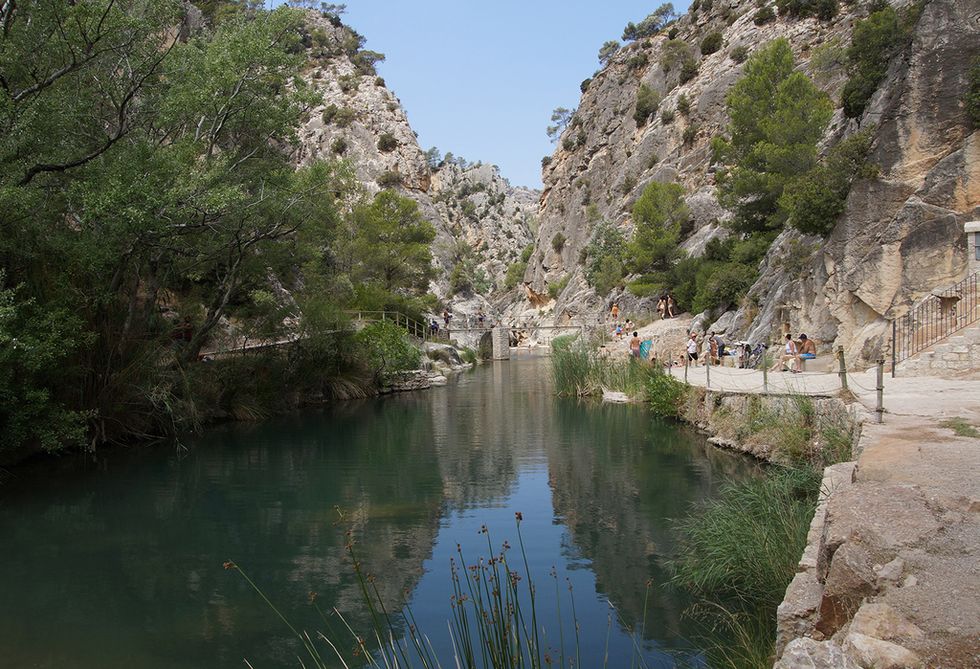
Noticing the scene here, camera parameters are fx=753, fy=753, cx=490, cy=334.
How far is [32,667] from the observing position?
634 cm

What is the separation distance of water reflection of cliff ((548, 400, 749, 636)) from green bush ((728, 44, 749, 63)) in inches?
1661

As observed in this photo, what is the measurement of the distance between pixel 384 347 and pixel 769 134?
18423mm

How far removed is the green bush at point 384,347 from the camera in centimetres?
2769

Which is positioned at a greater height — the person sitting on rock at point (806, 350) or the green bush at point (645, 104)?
the green bush at point (645, 104)

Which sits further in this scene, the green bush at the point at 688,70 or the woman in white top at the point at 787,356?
the green bush at the point at 688,70

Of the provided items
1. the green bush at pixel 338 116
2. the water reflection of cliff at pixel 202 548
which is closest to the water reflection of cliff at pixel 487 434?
the water reflection of cliff at pixel 202 548

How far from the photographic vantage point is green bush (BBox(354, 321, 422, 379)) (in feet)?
90.8

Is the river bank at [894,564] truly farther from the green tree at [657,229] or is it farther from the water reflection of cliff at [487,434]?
the green tree at [657,229]

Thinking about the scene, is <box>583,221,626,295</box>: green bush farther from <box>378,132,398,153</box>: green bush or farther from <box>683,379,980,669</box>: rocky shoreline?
<box>683,379,980,669</box>: rocky shoreline

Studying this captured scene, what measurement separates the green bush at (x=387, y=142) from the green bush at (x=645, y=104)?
74.2ft

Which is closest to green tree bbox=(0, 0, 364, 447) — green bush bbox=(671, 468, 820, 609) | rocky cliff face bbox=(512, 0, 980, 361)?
green bush bbox=(671, 468, 820, 609)

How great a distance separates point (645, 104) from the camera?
62.8 metres

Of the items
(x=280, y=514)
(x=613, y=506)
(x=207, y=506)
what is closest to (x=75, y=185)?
(x=207, y=506)

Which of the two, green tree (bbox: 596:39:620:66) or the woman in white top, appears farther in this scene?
green tree (bbox: 596:39:620:66)
